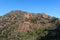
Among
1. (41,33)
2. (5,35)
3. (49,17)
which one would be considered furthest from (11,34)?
(49,17)

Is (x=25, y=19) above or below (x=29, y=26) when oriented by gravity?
above

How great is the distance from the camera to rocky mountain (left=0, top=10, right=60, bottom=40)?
171 ft

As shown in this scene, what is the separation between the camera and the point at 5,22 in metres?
62.1

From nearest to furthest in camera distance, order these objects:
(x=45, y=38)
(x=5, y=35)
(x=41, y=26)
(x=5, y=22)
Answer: (x=45, y=38), (x=5, y=35), (x=41, y=26), (x=5, y=22)

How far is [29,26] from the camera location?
58.6 meters

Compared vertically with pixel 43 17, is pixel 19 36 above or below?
below

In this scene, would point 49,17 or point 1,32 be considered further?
point 49,17

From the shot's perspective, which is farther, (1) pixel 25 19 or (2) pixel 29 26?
(1) pixel 25 19

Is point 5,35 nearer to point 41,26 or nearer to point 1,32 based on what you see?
point 1,32

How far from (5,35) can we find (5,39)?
221 centimetres

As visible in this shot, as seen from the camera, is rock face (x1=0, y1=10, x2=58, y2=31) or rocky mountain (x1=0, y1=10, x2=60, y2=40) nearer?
rocky mountain (x1=0, y1=10, x2=60, y2=40)

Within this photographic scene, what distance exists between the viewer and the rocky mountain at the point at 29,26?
171 feet

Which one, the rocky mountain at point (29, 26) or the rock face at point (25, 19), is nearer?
the rocky mountain at point (29, 26)

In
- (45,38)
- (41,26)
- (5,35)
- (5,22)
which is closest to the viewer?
(45,38)
